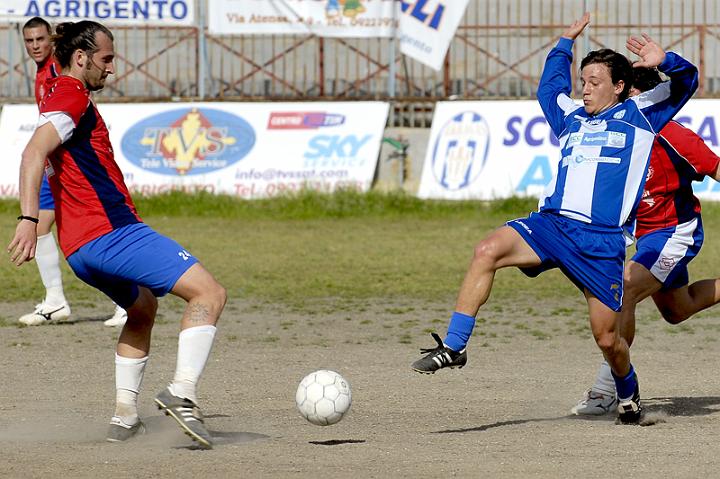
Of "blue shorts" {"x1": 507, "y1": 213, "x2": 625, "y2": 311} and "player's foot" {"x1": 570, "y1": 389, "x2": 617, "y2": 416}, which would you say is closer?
"blue shorts" {"x1": 507, "y1": 213, "x2": 625, "y2": 311}

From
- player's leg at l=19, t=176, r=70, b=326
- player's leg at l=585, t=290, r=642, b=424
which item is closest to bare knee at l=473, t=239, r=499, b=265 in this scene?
player's leg at l=585, t=290, r=642, b=424

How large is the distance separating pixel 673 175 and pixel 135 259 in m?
3.31

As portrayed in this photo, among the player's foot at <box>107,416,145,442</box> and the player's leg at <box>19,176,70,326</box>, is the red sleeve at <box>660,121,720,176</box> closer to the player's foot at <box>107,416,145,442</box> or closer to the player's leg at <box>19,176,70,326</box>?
the player's foot at <box>107,416,145,442</box>

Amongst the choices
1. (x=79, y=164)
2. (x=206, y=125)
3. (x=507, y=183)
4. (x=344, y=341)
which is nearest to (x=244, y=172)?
(x=206, y=125)

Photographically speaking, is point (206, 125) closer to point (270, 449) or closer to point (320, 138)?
point (320, 138)

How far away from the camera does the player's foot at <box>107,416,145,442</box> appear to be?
6801 millimetres

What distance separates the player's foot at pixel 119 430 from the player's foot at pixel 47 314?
14.8 ft

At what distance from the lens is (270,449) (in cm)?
653

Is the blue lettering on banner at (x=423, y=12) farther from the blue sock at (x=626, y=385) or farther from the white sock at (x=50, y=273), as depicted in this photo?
the blue sock at (x=626, y=385)

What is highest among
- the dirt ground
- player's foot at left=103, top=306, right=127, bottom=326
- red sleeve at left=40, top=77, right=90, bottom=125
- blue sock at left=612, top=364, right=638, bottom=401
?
red sleeve at left=40, top=77, right=90, bottom=125

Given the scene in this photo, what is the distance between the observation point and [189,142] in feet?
66.5

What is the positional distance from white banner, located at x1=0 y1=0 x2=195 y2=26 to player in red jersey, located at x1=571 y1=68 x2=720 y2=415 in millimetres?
15292

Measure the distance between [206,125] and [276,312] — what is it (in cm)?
900

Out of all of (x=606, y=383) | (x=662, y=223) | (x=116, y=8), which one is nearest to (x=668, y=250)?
(x=662, y=223)
